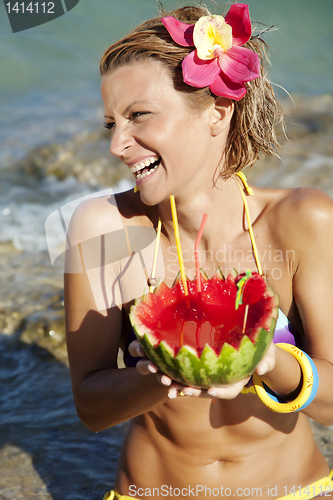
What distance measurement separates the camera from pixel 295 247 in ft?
7.73

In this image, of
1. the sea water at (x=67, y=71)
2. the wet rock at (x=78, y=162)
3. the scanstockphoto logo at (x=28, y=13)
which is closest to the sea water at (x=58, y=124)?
the sea water at (x=67, y=71)

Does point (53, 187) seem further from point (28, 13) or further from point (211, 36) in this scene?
point (28, 13)

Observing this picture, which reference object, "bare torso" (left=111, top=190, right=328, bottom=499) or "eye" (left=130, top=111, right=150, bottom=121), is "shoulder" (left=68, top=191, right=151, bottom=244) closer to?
"bare torso" (left=111, top=190, right=328, bottom=499)

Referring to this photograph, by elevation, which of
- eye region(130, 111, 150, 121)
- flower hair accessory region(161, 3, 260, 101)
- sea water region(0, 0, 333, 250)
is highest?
flower hair accessory region(161, 3, 260, 101)

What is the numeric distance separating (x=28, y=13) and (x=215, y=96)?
17726 millimetres

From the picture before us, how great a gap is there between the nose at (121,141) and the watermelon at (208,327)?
723 mm

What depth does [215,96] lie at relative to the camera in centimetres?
238

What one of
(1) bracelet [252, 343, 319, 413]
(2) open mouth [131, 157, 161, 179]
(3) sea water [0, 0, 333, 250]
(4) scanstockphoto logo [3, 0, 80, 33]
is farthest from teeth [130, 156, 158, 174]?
(4) scanstockphoto logo [3, 0, 80, 33]

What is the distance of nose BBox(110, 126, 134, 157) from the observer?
7.45 ft

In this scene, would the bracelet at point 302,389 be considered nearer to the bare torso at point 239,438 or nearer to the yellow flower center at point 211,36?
the bare torso at point 239,438

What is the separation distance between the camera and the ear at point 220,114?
241 centimetres

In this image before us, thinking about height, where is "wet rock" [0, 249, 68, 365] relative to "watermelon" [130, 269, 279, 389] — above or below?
below

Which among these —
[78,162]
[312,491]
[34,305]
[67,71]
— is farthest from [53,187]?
[67,71]

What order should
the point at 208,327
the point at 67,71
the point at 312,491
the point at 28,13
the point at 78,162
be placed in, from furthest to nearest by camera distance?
1. the point at 28,13
2. the point at 67,71
3. the point at 78,162
4. the point at 312,491
5. the point at 208,327
